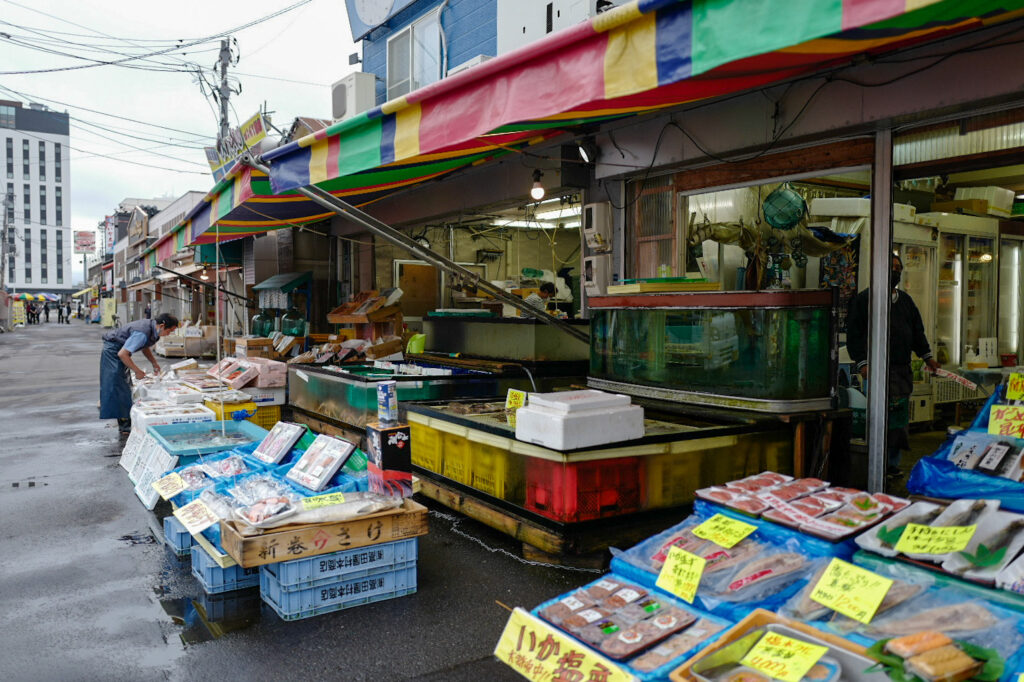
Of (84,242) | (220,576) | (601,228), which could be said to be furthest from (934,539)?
(84,242)

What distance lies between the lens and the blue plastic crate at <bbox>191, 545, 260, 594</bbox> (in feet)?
14.6

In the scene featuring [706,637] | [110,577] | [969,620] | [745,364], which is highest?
[745,364]

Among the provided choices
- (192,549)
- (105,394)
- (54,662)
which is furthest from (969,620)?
(105,394)

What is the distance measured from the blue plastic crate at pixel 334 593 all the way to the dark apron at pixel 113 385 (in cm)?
712

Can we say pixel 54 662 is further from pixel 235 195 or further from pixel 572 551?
pixel 235 195

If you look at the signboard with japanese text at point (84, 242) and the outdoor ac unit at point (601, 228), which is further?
the signboard with japanese text at point (84, 242)

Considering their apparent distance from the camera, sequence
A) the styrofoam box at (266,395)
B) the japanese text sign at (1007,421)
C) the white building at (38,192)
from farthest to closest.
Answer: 1. the white building at (38,192)
2. the styrofoam box at (266,395)
3. the japanese text sign at (1007,421)

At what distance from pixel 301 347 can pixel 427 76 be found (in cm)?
623

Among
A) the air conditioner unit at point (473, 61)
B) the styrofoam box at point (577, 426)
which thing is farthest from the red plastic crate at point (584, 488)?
the air conditioner unit at point (473, 61)

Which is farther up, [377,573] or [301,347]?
[301,347]

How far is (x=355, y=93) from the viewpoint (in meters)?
15.1

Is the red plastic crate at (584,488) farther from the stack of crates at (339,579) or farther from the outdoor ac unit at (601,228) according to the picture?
the outdoor ac unit at (601,228)

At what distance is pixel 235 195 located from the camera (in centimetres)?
784

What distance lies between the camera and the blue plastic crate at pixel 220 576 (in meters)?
4.44
